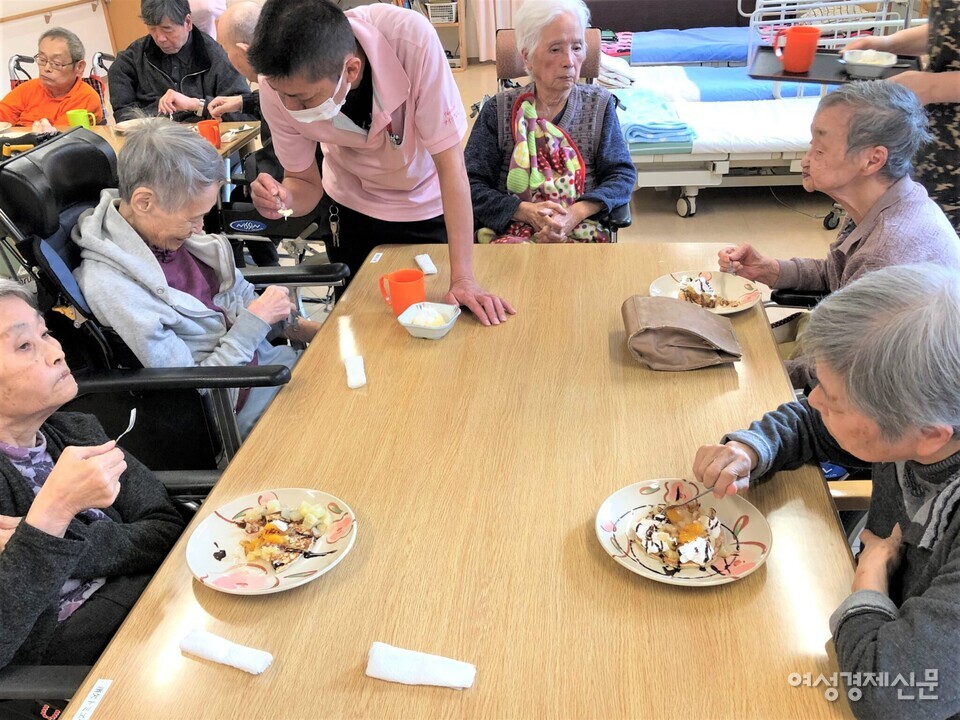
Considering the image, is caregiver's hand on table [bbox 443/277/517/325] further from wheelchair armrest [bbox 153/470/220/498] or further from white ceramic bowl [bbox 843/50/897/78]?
white ceramic bowl [bbox 843/50/897/78]

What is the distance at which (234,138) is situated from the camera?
338 centimetres

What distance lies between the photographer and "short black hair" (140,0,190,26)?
3699 mm

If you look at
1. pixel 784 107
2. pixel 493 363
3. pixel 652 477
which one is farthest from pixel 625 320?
pixel 784 107

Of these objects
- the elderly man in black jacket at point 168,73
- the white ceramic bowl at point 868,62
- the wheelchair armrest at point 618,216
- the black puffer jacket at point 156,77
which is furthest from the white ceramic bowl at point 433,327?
the black puffer jacket at point 156,77

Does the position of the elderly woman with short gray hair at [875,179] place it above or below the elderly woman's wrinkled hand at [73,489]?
above

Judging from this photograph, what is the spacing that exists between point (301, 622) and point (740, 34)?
650 centimetres

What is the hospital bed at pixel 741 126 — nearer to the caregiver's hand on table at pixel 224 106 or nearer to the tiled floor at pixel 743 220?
the tiled floor at pixel 743 220

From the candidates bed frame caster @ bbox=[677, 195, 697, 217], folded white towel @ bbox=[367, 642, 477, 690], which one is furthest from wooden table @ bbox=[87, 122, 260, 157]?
folded white towel @ bbox=[367, 642, 477, 690]

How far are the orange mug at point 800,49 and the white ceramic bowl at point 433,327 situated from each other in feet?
5.46

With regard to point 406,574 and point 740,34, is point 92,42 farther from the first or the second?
point 406,574

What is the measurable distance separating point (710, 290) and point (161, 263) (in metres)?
1.32

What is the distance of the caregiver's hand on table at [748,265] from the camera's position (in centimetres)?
195

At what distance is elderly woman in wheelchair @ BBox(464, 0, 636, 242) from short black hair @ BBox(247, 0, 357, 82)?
103cm

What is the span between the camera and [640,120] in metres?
4.40
